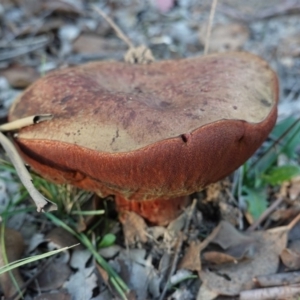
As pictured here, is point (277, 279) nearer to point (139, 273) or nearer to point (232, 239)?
point (232, 239)

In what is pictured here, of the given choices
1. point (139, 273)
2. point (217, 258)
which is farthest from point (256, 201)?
point (139, 273)

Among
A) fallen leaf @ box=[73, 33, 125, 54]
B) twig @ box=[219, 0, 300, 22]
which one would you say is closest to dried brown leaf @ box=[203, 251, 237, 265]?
fallen leaf @ box=[73, 33, 125, 54]

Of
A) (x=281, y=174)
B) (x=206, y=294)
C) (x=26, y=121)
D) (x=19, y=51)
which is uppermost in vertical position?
(x=26, y=121)

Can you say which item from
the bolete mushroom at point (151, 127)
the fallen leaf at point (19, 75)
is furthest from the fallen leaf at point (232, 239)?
the fallen leaf at point (19, 75)

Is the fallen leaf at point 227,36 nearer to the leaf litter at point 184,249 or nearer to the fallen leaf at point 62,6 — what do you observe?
Answer: the leaf litter at point 184,249

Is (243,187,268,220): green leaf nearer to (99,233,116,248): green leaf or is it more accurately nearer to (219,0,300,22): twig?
(99,233,116,248): green leaf

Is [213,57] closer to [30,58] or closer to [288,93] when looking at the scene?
[288,93]
